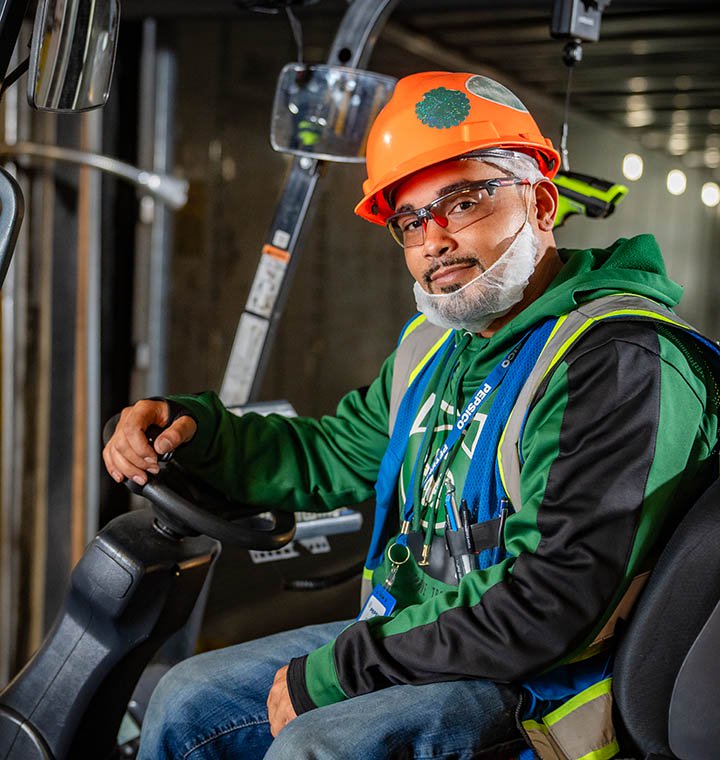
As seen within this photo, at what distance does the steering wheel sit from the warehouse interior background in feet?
2.13

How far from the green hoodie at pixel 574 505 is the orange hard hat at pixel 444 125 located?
0.93 ft

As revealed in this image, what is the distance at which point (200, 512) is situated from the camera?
1943mm

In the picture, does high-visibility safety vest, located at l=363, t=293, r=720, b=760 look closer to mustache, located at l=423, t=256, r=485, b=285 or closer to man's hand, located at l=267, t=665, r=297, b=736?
mustache, located at l=423, t=256, r=485, b=285

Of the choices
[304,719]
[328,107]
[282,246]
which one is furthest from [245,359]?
[304,719]

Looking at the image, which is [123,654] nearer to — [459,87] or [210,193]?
[459,87]

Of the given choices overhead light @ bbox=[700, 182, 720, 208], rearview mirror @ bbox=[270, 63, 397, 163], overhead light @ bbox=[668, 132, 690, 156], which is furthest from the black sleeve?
overhead light @ bbox=[700, 182, 720, 208]

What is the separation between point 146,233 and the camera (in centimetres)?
412

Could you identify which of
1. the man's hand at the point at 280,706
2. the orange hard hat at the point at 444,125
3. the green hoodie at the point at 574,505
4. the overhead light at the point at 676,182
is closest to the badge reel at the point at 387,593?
the green hoodie at the point at 574,505

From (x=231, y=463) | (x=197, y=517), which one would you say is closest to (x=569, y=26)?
(x=231, y=463)

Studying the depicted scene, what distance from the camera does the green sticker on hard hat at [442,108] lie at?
1.90 metres

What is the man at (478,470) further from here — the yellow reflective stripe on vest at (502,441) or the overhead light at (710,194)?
the overhead light at (710,194)

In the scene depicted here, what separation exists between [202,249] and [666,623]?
4291 millimetres

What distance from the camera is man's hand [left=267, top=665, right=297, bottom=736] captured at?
177 centimetres

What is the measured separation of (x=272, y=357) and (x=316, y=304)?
683 mm
